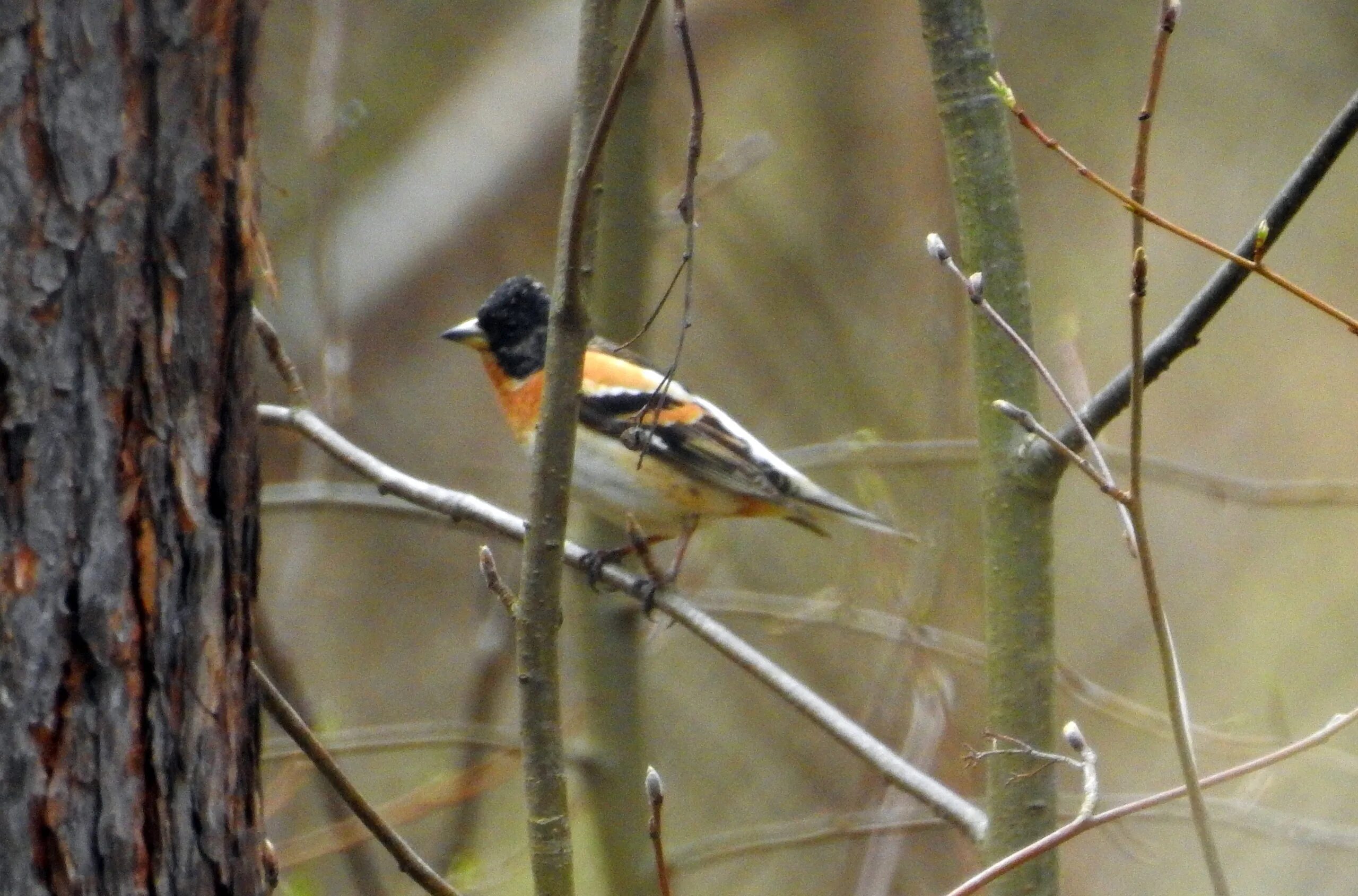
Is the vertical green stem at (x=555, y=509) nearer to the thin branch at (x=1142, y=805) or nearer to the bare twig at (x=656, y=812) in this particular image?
the bare twig at (x=656, y=812)

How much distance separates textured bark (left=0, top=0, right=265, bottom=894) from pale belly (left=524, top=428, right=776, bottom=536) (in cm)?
285

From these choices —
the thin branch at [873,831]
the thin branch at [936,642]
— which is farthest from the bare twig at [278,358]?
the thin branch at [873,831]

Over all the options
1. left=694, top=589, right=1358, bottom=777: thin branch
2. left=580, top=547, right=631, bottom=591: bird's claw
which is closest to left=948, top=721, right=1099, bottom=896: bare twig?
left=694, top=589, right=1358, bottom=777: thin branch

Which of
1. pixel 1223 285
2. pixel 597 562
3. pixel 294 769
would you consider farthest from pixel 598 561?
pixel 1223 285

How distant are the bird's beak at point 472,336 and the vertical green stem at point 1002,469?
2901 millimetres

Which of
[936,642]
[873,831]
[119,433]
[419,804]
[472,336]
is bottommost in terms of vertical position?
[419,804]

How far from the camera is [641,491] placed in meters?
4.81

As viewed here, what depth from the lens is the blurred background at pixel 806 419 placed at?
175 inches

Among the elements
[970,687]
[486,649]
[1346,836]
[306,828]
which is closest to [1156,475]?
[1346,836]

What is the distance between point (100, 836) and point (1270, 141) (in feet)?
25.0

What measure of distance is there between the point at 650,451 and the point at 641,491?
0.14 m

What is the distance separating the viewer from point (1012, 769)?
2.44 metres

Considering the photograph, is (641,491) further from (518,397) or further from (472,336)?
(472,336)

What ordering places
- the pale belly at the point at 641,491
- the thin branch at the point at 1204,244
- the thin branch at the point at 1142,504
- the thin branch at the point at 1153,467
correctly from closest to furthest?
the thin branch at the point at 1142,504 → the thin branch at the point at 1204,244 → the thin branch at the point at 1153,467 → the pale belly at the point at 641,491
